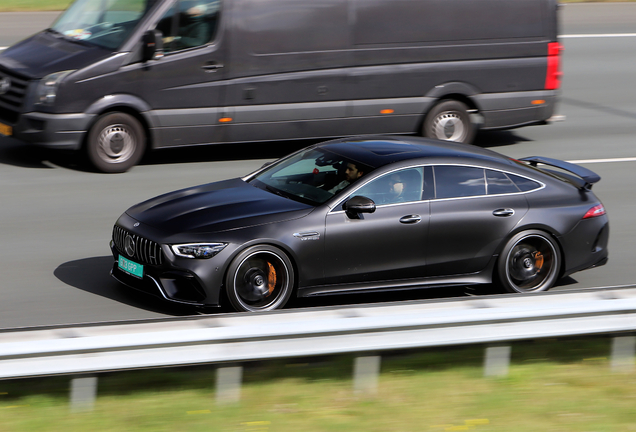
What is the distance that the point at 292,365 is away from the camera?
5590mm

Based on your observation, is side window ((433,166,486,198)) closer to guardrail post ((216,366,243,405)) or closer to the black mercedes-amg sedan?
the black mercedes-amg sedan

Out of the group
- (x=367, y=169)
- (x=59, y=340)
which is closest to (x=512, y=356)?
(x=367, y=169)

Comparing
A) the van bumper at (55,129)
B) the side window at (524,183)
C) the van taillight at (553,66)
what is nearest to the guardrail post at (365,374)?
the side window at (524,183)

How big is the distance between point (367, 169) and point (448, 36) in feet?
18.7

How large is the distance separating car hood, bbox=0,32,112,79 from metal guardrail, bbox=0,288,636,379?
6.44 meters

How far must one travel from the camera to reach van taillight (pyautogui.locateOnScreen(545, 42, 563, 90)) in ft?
43.2

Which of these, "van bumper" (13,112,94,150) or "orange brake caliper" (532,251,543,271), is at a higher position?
"van bumper" (13,112,94,150)

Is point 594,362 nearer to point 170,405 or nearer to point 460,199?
point 460,199

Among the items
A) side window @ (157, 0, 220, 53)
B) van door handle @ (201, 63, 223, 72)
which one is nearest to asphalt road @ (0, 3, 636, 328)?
van door handle @ (201, 63, 223, 72)

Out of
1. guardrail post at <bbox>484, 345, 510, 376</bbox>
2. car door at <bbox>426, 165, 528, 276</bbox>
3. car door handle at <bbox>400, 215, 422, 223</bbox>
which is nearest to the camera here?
guardrail post at <bbox>484, 345, 510, 376</bbox>

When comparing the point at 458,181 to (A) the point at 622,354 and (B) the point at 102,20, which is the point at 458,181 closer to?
(A) the point at 622,354

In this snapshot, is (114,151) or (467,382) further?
(114,151)

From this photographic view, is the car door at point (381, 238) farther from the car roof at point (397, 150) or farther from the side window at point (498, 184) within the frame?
the side window at point (498, 184)

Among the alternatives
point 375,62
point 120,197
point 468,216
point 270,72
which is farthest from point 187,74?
point 468,216
